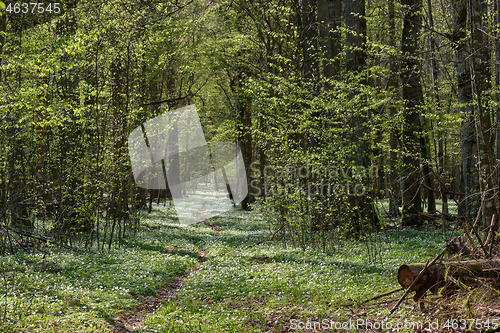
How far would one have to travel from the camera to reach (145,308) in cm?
786

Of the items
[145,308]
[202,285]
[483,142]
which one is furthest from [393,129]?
[145,308]

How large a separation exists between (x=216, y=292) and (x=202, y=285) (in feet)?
2.31

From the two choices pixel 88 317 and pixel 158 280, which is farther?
pixel 158 280

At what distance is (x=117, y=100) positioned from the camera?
14172 mm

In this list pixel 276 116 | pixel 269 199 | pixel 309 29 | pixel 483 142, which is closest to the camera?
pixel 483 142

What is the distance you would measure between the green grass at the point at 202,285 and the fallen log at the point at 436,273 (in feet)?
4.16

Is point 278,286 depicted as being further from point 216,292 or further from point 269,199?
point 269,199

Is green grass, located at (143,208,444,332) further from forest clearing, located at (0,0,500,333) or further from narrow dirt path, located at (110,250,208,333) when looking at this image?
narrow dirt path, located at (110,250,208,333)

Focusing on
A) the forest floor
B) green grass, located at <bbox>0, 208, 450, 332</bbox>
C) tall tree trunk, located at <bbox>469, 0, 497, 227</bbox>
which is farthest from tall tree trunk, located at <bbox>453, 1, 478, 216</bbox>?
the forest floor

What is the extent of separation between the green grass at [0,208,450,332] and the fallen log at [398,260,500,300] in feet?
4.16

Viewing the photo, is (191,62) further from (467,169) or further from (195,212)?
(467,169)

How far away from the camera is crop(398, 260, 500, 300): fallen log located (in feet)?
18.2

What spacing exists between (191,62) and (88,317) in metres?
20.5

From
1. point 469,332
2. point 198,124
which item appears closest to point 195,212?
point 198,124
